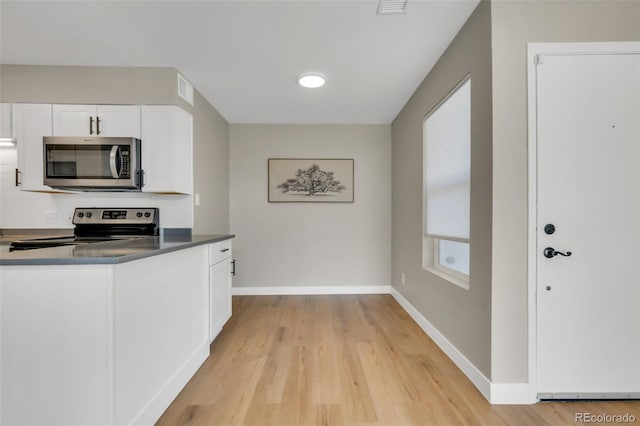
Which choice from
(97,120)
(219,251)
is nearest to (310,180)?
(219,251)

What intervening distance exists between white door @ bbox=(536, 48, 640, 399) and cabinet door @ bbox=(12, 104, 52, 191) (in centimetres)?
379

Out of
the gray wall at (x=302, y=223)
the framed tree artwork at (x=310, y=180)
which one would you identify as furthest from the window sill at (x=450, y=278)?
the framed tree artwork at (x=310, y=180)

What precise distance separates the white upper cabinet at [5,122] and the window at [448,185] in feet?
12.2

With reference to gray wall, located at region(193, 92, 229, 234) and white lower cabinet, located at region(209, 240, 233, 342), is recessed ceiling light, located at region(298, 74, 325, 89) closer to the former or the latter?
gray wall, located at region(193, 92, 229, 234)

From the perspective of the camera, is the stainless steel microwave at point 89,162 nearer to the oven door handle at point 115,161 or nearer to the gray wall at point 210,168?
the oven door handle at point 115,161

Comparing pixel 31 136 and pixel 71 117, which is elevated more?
pixel 71 117

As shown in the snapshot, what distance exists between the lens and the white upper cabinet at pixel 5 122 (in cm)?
249

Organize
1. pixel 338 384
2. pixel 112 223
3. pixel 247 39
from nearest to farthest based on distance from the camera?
pixel 338 384, pixel 247 39, pixel 112 223

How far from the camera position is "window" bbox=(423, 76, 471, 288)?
6.91 feet

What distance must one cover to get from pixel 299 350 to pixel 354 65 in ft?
8.00

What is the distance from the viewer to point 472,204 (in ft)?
6.28

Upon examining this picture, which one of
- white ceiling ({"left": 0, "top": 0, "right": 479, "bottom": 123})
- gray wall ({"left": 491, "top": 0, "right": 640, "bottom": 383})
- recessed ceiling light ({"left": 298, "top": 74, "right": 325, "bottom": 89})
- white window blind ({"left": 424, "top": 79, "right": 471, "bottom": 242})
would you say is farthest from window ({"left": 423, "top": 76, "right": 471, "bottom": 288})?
recessed ceiling light ({"left": 298, "top": 74, "right": 325, "bottom": 89})

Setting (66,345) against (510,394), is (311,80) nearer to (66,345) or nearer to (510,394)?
(66,345)

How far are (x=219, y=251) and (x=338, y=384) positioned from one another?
140 centimetres
